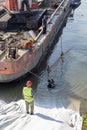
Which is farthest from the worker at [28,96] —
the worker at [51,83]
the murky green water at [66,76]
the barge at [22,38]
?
the worker at [51,83]

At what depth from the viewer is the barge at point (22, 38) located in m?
14.1

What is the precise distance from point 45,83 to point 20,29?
21.4 feet

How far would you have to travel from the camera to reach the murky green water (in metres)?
13.8

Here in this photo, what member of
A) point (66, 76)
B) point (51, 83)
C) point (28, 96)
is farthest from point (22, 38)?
point (28, 96)

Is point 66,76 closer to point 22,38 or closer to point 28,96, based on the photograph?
point 22,38

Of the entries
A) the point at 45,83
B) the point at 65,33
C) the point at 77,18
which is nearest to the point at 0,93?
the point at 45,83

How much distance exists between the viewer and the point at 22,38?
17953 mm

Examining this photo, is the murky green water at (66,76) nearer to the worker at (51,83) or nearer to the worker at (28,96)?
the worker at (51,83)

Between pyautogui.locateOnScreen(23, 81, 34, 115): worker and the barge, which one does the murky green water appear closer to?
the barge

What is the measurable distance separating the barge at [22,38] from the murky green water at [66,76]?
58 cm

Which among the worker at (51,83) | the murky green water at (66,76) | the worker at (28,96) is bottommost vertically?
the murky green water at (66,76)

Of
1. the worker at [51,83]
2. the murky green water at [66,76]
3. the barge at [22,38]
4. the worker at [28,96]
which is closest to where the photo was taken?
the worker at [28,96]

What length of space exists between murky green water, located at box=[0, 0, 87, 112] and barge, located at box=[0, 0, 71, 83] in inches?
22.7

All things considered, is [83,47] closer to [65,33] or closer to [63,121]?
[65,33]
